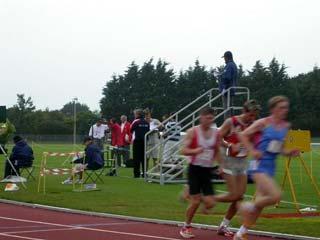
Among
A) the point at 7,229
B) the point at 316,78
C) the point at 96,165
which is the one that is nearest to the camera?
the point at 7,229

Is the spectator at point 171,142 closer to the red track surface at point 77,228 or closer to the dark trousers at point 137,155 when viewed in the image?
the dark trousers at point 137,155

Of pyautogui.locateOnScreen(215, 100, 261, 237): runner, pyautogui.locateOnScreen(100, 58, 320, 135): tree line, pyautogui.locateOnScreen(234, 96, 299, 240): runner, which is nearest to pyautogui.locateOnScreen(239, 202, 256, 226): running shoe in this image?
pyautogui.locateOnScreen(234, 96, 299, 240): runner

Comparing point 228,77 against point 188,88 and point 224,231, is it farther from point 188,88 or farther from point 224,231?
point 188,88

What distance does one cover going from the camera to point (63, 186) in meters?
19.3

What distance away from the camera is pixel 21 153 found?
19.8m

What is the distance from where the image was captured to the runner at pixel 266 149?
899 centimetres

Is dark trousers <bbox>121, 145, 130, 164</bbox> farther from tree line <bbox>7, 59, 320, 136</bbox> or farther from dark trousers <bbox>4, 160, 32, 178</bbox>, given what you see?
Result: tree line <bbox>7, 59, 320, 136</bbox>

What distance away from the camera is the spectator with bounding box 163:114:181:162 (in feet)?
69.3

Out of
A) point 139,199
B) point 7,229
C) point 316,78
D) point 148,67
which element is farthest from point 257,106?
point 148,67

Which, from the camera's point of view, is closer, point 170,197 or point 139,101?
point 170,197

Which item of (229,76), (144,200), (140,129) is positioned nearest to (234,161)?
(144,200)

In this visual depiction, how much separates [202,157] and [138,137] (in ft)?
40.5

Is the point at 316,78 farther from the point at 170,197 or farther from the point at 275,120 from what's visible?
the point at 275,120

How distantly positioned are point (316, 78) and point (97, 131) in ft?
270
